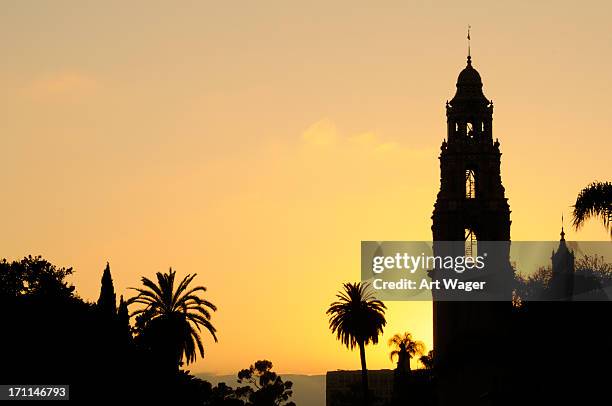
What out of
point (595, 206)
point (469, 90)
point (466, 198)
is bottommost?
point (595, 206)

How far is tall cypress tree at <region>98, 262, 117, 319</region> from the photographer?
95.5 metres

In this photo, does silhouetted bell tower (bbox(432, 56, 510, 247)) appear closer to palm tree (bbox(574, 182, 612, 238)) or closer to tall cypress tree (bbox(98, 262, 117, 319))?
tall cypress tree (bbox(98, 262, 117, 319))

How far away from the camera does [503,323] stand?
118 m

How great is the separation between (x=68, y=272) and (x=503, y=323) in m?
38.4

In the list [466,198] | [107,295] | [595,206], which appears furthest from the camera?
[466,198]

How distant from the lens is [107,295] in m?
96.3

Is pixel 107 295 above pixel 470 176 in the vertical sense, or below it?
below

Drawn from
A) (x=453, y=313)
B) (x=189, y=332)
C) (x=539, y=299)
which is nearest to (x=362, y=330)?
(x=453, y=313)

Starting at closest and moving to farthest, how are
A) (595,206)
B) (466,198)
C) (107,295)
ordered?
1. (595,206)
2. (107,295)
3. (466,198)

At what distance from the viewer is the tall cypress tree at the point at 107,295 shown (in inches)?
3760

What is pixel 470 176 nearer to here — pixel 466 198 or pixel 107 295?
pixel 466 198

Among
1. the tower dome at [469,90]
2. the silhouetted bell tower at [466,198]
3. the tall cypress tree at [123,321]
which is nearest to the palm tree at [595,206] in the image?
the tall cypress tree at [123,321]

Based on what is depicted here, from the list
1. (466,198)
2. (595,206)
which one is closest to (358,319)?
(466,198)

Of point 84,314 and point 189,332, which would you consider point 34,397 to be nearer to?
point 84,314
